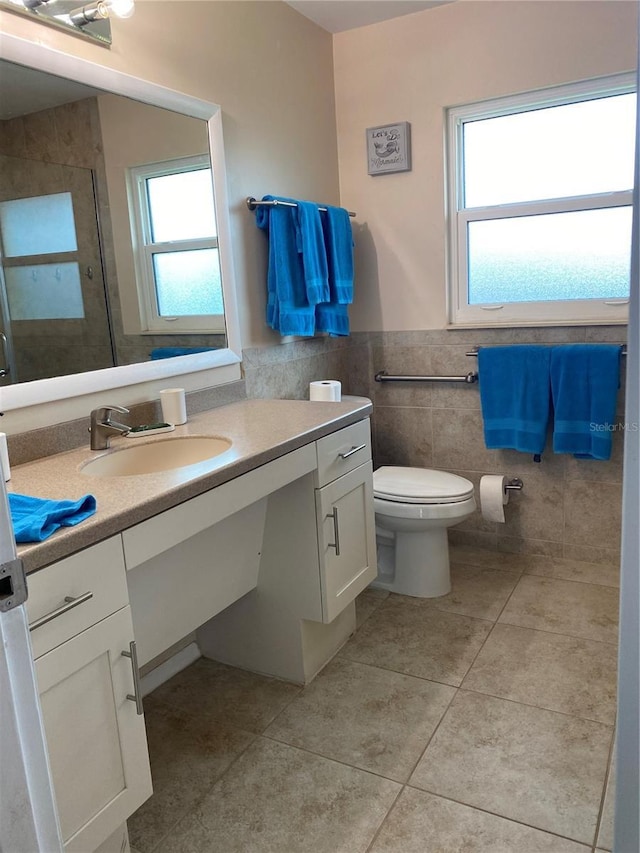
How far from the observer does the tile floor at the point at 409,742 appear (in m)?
1.52

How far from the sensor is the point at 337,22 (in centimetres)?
277

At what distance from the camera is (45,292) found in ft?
5.40

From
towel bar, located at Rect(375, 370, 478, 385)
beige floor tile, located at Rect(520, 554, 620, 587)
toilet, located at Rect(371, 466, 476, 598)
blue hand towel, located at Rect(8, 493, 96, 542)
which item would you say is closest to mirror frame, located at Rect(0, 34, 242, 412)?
blue hand towel, located at Rect(8, 493, 96, 542)

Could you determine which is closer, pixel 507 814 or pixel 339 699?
pixel 507 814

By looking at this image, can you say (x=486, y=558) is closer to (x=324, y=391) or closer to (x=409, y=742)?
(x=324, y=391)

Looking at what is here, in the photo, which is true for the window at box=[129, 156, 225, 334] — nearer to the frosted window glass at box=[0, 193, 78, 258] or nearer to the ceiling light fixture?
the frosted window glass at box=[0, 193, 78, 258]

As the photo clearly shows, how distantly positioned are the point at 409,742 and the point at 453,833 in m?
0.32

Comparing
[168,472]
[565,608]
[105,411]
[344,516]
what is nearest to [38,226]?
[105,411]

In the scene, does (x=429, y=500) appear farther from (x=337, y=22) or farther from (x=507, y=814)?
(x=337, y=22)

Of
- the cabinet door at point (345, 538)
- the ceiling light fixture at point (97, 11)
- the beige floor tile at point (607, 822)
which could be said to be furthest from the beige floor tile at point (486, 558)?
the ceiling light fixture at point (97, 11)

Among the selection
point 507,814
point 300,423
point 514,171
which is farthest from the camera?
point 514,171

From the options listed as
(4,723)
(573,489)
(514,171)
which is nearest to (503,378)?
(573,489)

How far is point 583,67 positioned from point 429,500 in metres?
1.73

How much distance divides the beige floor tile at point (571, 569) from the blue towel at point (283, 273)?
4.63 ft
